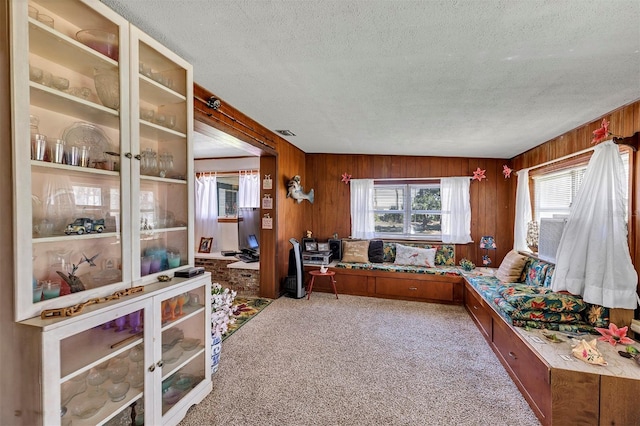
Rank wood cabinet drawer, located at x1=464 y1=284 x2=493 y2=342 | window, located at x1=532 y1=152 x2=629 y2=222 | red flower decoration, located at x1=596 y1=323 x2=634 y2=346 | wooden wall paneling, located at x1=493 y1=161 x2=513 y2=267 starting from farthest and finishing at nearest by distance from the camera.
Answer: wooden wall paneling, located at x1=493 y1=161 x2=513 y2=267
window, located at x1=532 y1=152 x2=629 y2=222
wood cabinet drawer, located at x1=464 y1=284 x2=493 y2=342
red flower decoration, located at x1=596 y1=323 x2=634 y2=346

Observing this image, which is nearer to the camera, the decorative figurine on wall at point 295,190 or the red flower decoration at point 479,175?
the decorative figurine on wall at point 295,190

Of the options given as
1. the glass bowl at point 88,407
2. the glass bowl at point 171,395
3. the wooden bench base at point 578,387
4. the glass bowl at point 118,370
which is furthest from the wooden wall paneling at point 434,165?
the glass bowl at point 88,407

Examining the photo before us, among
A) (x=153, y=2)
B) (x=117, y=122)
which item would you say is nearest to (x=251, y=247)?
(x=117, y=122)

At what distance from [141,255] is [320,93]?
1.89 meters

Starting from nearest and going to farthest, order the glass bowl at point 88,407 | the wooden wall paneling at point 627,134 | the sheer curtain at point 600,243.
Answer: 1. the glass bowl at point 88,407
2. the sheer curtain at point 600,243
3. the wooden wall paneling at point 627,134

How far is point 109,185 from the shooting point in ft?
5.15

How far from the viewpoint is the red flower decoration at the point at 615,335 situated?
6.68 ft

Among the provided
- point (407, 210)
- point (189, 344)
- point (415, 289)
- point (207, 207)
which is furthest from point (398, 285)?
point (207, 207)

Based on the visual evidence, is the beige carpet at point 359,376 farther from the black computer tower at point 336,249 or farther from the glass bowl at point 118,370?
the black computer tower at point 336,249

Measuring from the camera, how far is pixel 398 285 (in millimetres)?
4336

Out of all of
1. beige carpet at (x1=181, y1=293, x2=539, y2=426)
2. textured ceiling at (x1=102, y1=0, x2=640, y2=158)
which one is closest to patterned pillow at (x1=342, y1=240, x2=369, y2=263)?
beige carpet at (x1=181, y1=293, x2=539, y2=426)

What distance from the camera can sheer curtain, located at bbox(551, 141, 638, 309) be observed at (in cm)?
218

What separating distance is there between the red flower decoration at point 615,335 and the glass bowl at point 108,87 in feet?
12.0

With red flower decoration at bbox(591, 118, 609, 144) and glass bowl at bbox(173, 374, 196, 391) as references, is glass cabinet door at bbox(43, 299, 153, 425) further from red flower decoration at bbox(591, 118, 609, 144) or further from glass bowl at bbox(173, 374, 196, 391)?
red flower decoration at bbox(591, 118, 609, 144)
